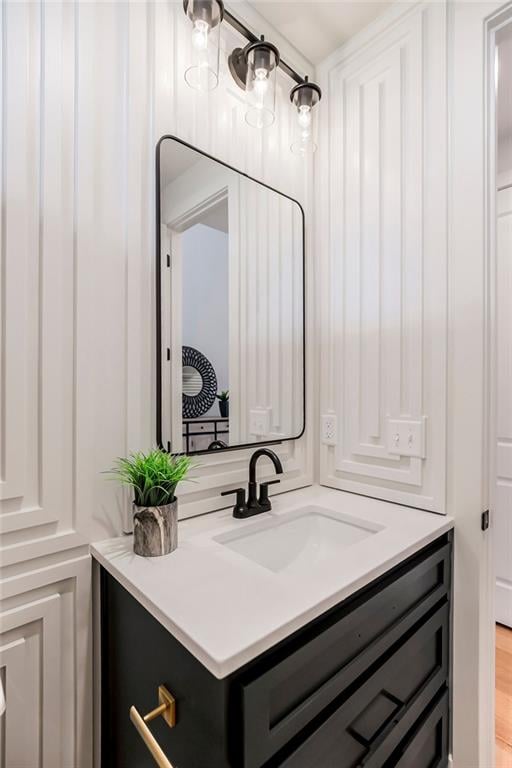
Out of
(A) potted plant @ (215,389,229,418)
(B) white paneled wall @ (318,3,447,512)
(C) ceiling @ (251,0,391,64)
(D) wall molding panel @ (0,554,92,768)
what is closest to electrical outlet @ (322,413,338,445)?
(B) white paneled wall @ (318,3,447,512)

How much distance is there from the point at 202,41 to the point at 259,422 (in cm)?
119

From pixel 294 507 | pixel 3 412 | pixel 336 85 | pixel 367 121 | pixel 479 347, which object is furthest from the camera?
pixel 336 85

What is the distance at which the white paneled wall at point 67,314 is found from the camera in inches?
33.1

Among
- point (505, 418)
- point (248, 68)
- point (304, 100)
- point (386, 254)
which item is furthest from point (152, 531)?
point (505, 418)

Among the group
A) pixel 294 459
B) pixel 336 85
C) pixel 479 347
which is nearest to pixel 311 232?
pixel 336 85

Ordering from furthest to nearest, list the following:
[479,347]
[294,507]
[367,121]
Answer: [367,121]
[294,507]
[479,347]

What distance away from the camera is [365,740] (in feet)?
2.87

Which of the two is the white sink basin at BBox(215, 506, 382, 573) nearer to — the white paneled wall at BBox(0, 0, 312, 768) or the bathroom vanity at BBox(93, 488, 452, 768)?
the bathroom vanity at BBox(93, 488, 452, 768)

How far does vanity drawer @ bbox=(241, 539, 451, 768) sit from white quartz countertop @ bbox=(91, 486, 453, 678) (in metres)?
0.05

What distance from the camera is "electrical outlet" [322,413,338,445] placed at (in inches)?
62.1

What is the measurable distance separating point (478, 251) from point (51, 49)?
1271 millimetres

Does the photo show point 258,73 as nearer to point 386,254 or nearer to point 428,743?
point 386,254

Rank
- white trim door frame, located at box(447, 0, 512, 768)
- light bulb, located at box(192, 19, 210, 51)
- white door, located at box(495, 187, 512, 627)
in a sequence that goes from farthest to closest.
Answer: white door, located at box(495, 187, 512, 627) < white trim door frame, located at box(447, 0, 512, 768) < light bulb, located at box(192, 19, 210, 51)

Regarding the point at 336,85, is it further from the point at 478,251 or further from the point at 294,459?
the point at 294,459
